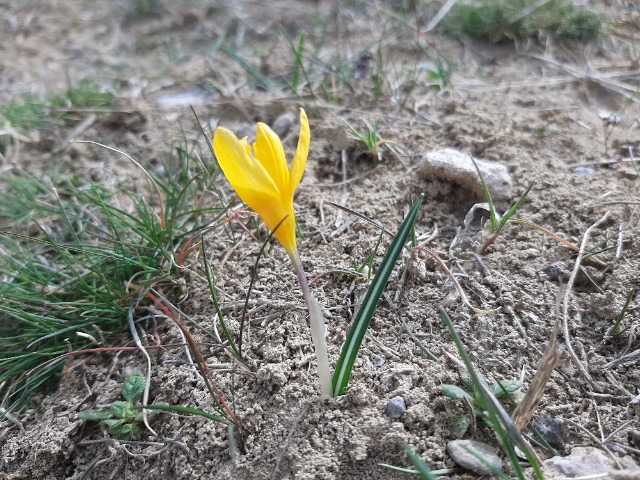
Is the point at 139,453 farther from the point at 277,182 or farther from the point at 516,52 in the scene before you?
the point at 516,52

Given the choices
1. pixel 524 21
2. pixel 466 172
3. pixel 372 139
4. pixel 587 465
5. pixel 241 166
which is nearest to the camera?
pixel 241 166

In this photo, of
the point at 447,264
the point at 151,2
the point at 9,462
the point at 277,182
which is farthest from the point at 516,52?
the point at 9,462

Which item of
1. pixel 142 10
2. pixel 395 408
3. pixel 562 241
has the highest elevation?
pixel 142 10

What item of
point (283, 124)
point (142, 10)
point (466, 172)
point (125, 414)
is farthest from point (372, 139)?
point (142, 10)

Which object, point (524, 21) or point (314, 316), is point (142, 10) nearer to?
point (524, 21)

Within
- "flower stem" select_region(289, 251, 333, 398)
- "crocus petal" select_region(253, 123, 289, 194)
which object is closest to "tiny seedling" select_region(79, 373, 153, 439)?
"flower stem" select_region(289, 251, 333, 398)

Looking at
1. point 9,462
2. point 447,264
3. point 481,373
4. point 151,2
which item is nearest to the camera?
point 481,373
